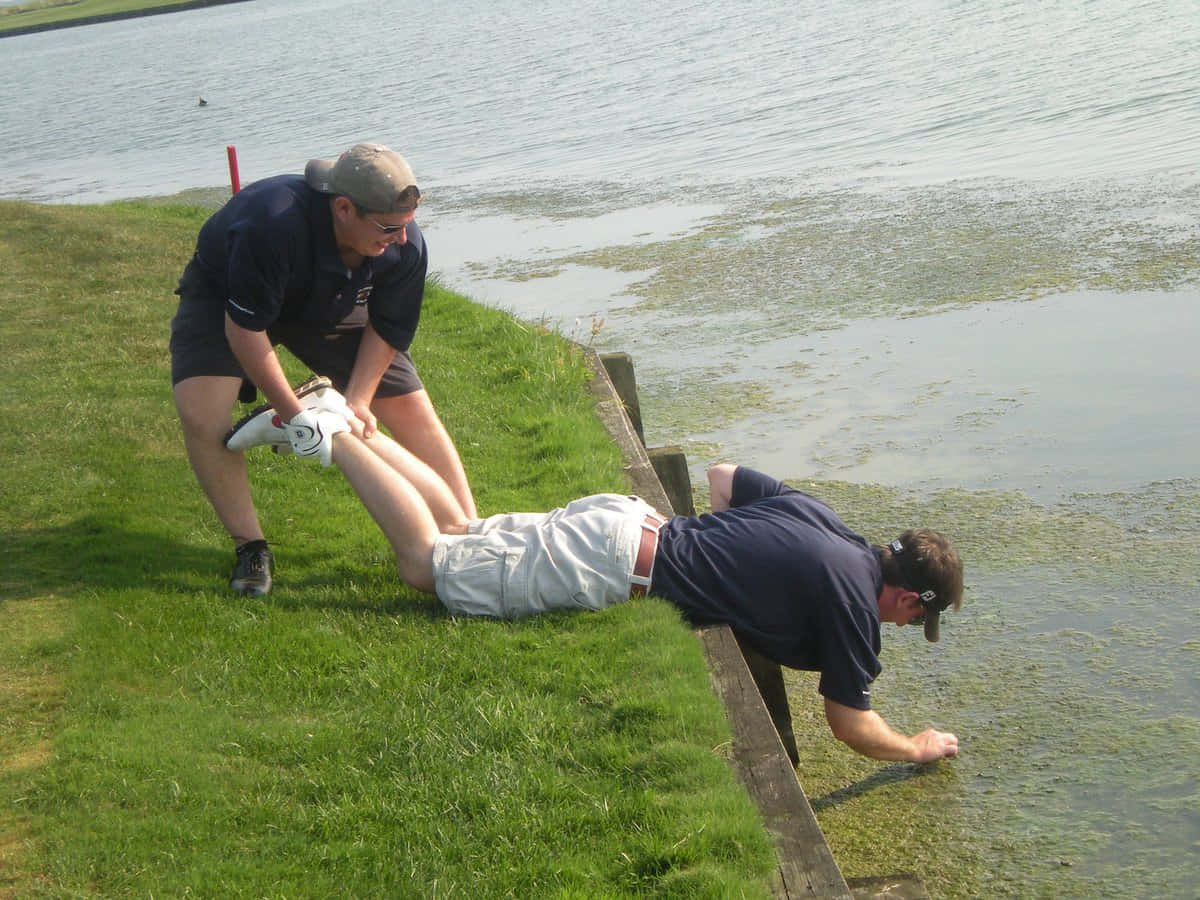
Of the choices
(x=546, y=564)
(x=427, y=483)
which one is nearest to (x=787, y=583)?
(x=546, y=564)

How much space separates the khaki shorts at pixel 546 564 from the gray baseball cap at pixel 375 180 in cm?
130

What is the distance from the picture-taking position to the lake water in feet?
18.5

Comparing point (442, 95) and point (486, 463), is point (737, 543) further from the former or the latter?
point (442, 95)

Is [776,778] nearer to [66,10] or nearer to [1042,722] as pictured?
[1042,722]

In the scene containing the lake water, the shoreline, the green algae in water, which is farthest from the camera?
the shoreline

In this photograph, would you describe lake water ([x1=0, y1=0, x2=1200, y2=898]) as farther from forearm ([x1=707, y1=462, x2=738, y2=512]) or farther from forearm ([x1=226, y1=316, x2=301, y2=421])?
forearm ([x1=226, y1=316, x2=301, y2=421])

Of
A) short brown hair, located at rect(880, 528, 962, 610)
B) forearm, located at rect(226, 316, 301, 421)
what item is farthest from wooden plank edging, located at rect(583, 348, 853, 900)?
forearm, located at rect(226, 316, 301, 421)

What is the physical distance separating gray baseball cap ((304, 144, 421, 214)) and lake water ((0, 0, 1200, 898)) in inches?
113

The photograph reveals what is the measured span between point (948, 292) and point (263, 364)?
7.67 meters

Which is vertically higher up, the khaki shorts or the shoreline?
the shoreline

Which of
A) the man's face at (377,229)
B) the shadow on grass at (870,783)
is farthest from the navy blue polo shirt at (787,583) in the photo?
the man's face at (377,229)

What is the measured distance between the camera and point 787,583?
4.71 m

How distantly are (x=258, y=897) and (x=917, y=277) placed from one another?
31.5ft

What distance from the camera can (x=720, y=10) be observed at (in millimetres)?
44219
